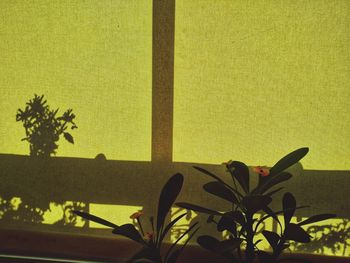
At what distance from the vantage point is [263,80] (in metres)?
1.57

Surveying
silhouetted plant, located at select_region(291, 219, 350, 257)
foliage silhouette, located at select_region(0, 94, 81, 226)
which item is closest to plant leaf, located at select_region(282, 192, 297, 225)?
silhouetted plant, located at select_region(291, 219, 350, 257)

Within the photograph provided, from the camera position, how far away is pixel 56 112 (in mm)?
1708

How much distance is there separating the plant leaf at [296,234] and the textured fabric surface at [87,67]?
74 centimetres

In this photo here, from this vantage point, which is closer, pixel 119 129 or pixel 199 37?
pixel 199 37

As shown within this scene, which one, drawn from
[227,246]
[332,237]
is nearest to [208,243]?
[227,246]

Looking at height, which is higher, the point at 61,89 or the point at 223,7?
the point at 223,7

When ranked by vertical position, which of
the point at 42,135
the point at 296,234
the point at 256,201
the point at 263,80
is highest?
the point at 263,80

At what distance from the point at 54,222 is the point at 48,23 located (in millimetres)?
1004

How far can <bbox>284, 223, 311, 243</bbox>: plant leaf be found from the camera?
121 centimetres

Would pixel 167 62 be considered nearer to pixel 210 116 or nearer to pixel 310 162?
pixel 210 116

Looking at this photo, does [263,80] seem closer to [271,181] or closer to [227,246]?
[271,181]

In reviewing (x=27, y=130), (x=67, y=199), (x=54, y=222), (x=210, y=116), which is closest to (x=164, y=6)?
(x=210, y=116)

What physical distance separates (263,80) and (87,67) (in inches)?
32.9

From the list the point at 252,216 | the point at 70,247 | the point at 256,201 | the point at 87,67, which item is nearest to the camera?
the point at 256,201
